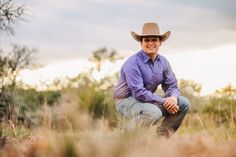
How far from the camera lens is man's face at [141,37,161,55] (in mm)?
8398

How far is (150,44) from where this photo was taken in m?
8.52

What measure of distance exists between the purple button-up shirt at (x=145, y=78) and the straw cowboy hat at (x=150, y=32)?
311 mm

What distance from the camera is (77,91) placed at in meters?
2.92

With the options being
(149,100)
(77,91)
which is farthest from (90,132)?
(149,100)

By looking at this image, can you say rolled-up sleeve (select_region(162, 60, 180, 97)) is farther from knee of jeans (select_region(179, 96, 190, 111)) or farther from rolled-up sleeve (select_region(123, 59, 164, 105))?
rolled-up sleeve (select_region(123, 59, 164, 105))

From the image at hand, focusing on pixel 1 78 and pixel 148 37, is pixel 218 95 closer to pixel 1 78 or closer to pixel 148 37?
pixel 1 78

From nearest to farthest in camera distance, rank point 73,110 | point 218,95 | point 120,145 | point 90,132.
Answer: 1. point 73,110
2. point 120,145
3. point 90,132
4. point 218,95

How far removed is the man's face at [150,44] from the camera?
840 centimetres

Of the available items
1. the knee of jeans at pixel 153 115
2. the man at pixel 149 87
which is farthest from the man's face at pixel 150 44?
the knee of jeans at pixel 153 115

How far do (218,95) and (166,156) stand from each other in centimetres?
1937

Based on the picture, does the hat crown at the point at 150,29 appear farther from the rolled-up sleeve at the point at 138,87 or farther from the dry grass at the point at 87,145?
the dry grass at the point at 87,145

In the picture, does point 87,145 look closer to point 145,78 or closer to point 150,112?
point 150,112

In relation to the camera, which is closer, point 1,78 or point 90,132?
point 90,132

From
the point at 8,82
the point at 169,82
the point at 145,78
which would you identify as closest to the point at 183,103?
the point at 169,82
